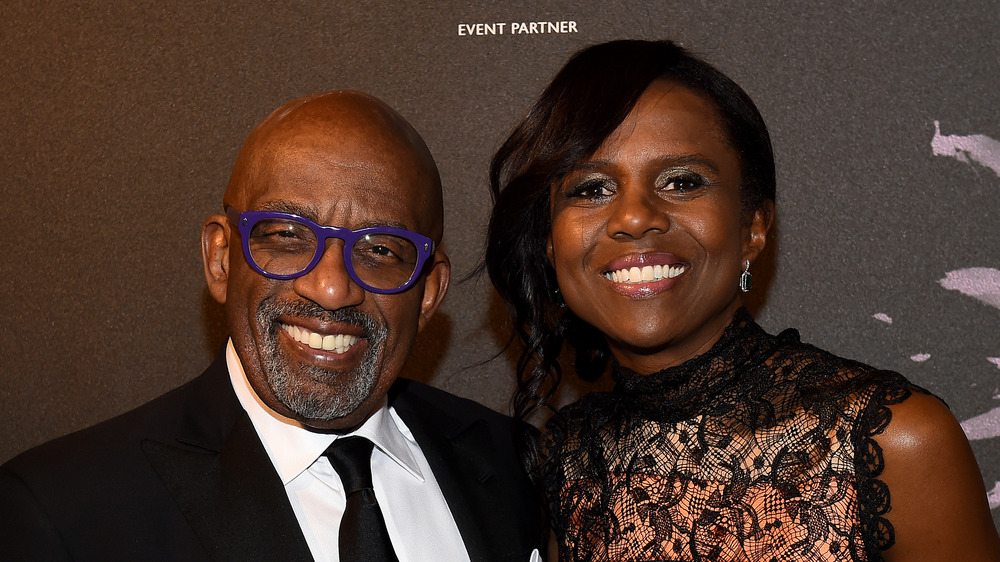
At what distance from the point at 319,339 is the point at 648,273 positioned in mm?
620

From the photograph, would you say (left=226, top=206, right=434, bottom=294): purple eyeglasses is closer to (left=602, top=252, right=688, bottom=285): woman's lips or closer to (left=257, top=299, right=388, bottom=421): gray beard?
(left=257, top=299, right=388, bottom=421): gray beard

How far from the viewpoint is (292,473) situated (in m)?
1.76

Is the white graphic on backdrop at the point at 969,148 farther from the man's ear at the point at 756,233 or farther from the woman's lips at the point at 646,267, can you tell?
the woman's lips at the point at 646,267

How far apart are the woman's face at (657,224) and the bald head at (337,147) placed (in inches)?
11.8

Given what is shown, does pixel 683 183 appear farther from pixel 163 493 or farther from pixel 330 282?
pixel 163 493

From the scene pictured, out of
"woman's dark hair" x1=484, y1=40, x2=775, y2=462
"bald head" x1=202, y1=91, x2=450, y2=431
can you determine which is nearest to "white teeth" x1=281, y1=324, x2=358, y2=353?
"bald head" x1=202, y1=91, x2=450, y2=431

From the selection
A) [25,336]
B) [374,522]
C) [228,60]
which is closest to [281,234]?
[374,522]

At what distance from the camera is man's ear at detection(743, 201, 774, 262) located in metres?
1.89

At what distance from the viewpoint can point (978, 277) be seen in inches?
105

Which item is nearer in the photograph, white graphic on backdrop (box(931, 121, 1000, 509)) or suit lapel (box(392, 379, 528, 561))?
suit lapel (box(392, 379, 528, 561))

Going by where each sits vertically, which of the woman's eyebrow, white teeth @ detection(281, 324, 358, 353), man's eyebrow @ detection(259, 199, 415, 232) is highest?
the woman's eyebrow

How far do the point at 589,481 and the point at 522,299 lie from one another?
1.47ft

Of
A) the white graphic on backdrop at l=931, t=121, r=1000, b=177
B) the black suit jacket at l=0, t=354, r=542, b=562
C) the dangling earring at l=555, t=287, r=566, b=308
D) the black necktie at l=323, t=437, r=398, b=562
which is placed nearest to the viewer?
the black suit jacket at l=0, t=354, r=542, b=562

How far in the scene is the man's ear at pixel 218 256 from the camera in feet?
6.21
